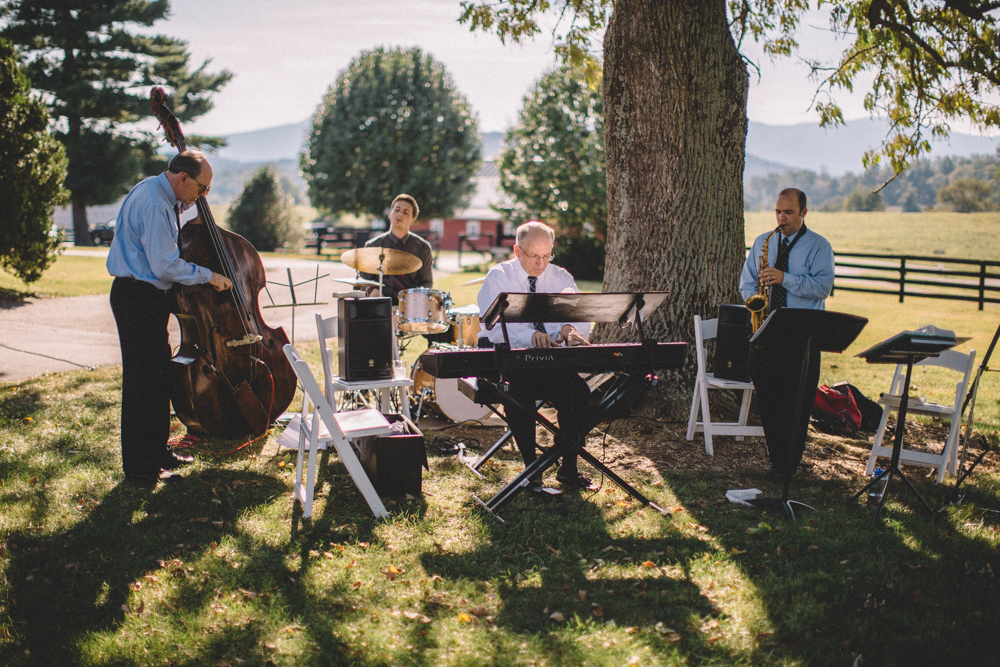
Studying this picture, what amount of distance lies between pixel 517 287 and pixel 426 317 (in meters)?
1.04

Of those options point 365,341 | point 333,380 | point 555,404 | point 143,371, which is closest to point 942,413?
point 555,404

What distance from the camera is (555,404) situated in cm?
459

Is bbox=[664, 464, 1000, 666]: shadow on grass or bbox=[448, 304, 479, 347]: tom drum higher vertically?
bbox=[448, 304, 479, 347]: tom drum

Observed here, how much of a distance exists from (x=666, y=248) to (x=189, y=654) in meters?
5.09

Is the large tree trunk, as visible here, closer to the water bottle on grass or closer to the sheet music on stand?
the water bottle on grass

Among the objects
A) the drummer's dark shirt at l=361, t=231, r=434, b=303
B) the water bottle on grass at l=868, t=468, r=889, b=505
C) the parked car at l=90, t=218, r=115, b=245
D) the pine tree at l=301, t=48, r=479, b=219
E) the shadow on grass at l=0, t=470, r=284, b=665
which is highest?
the pine tree at l=301, t=48, r=479, b=219

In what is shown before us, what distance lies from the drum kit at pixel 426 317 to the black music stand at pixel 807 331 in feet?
7.97

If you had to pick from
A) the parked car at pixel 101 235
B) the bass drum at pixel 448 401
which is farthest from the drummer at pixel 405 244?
the parked car at pixel 101 235

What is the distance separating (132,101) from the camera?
29781mm

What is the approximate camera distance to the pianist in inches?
176

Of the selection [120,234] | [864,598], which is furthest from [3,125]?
[864,598]

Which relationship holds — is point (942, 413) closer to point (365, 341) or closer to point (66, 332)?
point (365, 341)

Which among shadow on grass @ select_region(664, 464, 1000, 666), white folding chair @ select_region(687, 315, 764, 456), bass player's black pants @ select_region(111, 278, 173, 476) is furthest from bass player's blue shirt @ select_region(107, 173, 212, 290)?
white folding chair @ select_region(687, 315, 764, 456)

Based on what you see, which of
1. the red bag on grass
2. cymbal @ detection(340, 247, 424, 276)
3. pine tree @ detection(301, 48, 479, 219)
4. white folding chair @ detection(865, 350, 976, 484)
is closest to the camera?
white folding chair @ detection(865, 350, 976, 484)
